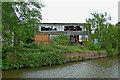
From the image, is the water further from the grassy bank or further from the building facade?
the building facade

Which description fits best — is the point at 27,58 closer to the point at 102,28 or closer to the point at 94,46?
the point at 94,46

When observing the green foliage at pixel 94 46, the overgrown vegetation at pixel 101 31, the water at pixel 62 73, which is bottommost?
the water at pixel 62 73

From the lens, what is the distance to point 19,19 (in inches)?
290

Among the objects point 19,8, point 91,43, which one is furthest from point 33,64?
point 91,43

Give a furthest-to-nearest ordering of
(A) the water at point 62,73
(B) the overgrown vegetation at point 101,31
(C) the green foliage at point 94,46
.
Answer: (B) the overgrown vegetation at point 101,31
(C) the green foliage at point 94,46
(A) the water at point 62,73

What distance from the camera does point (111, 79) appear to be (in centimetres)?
534

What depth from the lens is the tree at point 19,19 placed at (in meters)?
6.64

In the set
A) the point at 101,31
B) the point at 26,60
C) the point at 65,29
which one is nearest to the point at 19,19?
the point at 26,60

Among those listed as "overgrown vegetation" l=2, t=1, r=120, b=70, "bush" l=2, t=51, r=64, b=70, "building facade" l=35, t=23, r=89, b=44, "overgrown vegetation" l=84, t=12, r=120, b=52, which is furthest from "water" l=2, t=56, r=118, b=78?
"building facade" l=35, t=23, r=89, b=44

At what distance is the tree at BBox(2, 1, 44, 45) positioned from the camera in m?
6.64

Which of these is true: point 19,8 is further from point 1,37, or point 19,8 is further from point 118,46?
point 118,46

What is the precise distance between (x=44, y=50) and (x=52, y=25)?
14.5 m

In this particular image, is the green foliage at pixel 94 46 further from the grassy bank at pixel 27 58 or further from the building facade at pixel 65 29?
the building facade at pixel 65 29

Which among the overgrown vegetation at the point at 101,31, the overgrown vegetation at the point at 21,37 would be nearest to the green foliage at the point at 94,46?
the overgrown vegetation at the point at 101,31
